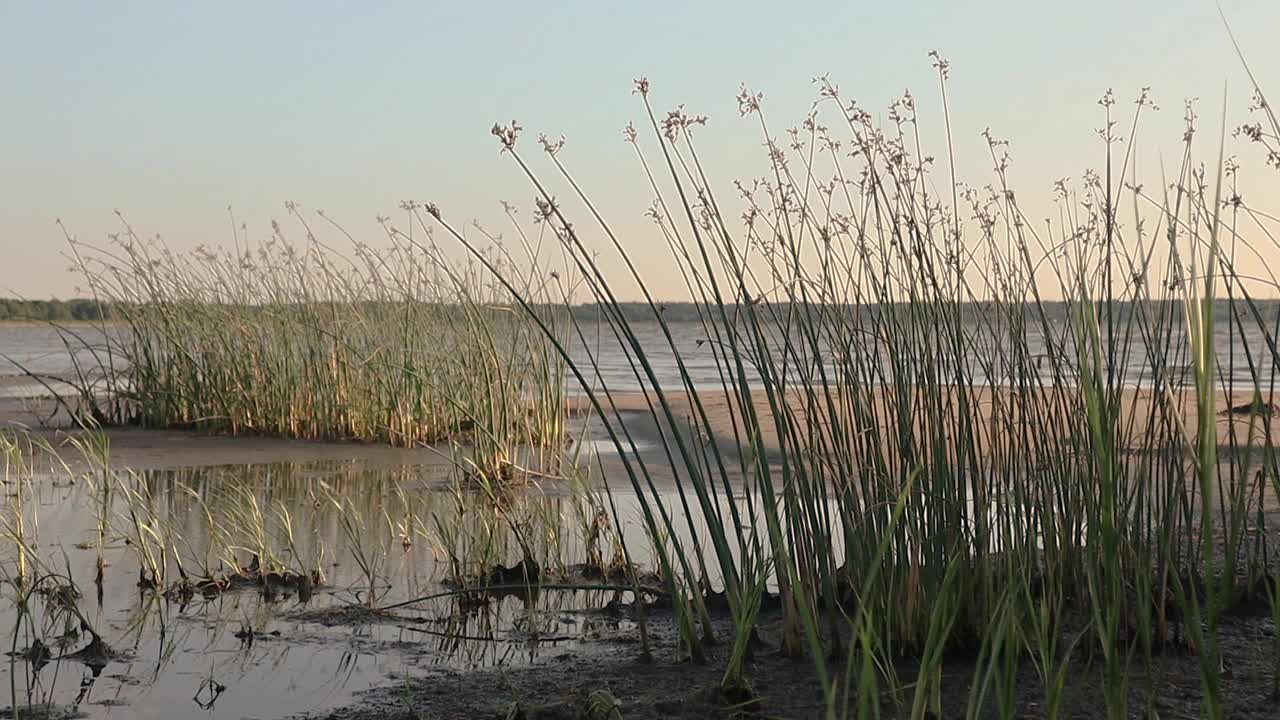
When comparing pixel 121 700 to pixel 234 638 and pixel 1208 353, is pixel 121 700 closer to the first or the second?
pixel 234 638

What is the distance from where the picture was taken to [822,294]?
290 cm

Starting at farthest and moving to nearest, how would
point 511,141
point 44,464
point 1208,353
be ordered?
point 44,464 < point 511,141 < point 1208,353

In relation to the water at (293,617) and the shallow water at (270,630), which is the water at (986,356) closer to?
the water at (293,617)

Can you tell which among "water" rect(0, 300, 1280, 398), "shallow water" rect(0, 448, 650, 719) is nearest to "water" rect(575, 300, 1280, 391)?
"water" rect(0, 300, 1280, 398)

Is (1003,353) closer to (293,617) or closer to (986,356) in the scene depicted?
(986,356)

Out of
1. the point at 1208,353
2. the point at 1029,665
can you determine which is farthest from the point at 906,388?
the point at 1208,353

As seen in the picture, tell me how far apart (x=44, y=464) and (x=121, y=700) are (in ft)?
17.2

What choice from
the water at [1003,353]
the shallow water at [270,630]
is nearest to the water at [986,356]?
the water at [1003,353]

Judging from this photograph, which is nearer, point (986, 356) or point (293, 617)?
point (986, 356)

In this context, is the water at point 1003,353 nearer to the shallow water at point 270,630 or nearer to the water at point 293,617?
the water at point 293,617

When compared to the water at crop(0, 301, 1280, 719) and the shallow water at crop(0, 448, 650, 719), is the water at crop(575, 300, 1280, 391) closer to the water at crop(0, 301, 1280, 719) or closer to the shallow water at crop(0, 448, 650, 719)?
the water at crop(0, 301, 1280, 719)

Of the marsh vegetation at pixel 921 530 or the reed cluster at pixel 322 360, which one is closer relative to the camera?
the marsh vegetation at pixel 921 530

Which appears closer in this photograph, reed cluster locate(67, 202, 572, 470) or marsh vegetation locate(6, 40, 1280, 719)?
marsh vegetation locate(6, 40, 1280, 719)

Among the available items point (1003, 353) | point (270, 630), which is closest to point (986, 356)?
point (1003, 353)
